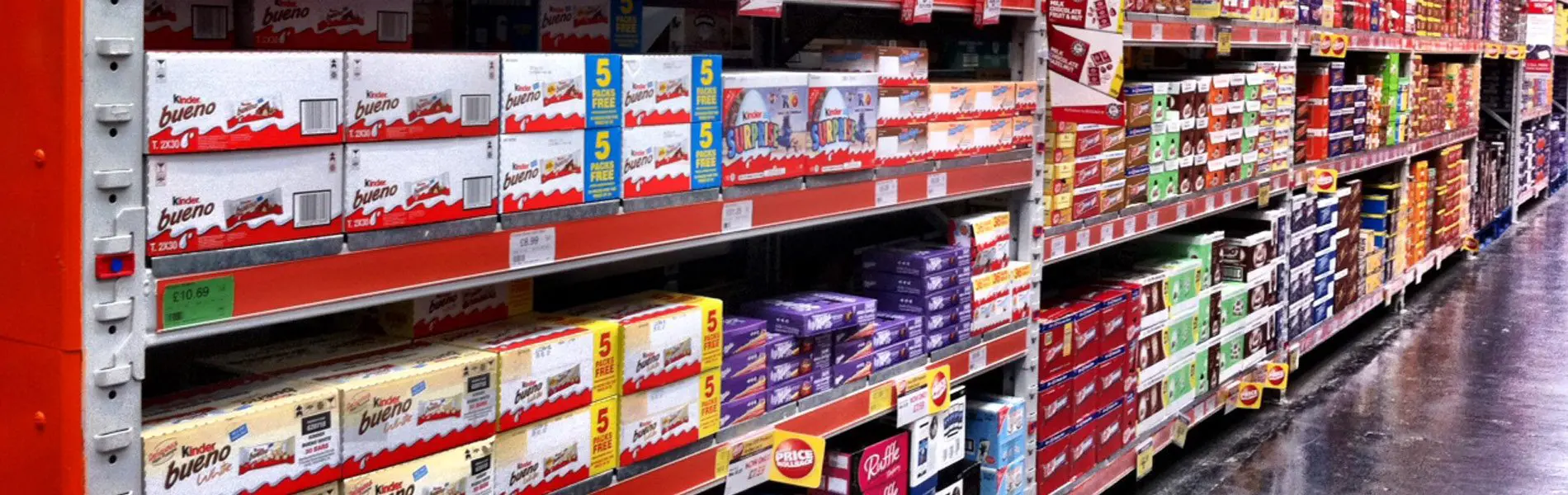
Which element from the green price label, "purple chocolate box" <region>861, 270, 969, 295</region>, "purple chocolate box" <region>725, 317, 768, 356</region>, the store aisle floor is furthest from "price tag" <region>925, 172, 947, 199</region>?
the store aisle floor

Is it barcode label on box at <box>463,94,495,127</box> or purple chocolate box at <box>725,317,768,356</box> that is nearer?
barcode label on box at <box>463,94,495,127</box>

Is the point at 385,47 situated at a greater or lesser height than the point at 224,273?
greater

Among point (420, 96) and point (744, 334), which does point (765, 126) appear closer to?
point (744, 334)

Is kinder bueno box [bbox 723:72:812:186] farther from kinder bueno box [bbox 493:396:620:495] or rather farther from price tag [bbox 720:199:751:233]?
kinder bueno box [bbox 493:396:620:495]

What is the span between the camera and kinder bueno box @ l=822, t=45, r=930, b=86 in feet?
10.3

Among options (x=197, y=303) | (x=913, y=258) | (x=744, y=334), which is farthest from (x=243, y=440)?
(x=913, y=258)

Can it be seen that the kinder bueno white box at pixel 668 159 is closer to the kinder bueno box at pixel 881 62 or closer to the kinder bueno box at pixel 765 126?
the kinder bueno box at pixel 765 126

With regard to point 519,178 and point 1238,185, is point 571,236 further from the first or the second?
point 1238,185

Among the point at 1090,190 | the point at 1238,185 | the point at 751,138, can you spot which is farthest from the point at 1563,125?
the point at 751,138

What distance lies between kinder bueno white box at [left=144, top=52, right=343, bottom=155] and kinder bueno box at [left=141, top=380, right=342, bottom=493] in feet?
1.06

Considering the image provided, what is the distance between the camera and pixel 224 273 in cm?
175

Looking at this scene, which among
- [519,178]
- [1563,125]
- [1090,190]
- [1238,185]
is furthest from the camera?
[1563,125]

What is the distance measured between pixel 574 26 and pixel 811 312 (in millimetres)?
771

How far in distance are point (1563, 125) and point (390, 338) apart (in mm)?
17018
